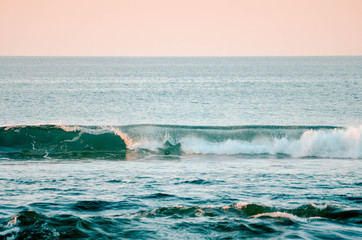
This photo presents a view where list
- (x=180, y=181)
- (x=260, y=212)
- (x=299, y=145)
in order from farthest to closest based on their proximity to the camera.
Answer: (x=299, y=145) < (x=180, y=181) < (x=260, y=212)

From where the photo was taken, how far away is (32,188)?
41.9ft

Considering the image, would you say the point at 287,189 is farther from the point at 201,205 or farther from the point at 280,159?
the point at 280,159

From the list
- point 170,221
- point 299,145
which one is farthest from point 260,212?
point 299,145

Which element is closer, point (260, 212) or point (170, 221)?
point (170, 221)

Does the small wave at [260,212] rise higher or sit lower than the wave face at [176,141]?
lower

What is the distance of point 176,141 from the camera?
22.9 meters

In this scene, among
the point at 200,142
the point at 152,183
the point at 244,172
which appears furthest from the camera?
the point at 200,142

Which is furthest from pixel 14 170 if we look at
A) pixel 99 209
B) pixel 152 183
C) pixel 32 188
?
pixel 99 209

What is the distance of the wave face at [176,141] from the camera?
20.7 m

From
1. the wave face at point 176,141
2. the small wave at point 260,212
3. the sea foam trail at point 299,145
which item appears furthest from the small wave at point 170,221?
the sea foam trail at point 299,145

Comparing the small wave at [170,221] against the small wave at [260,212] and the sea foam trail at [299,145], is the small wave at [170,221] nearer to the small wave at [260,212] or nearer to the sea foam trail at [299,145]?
the small wave at [260,212]

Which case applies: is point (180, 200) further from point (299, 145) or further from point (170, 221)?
point (299, 145)

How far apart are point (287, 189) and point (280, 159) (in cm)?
649

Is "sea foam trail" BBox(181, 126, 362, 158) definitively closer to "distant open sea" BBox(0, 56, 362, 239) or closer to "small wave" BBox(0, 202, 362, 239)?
"distant open sea" BBox(0, 56, 362, 239)
